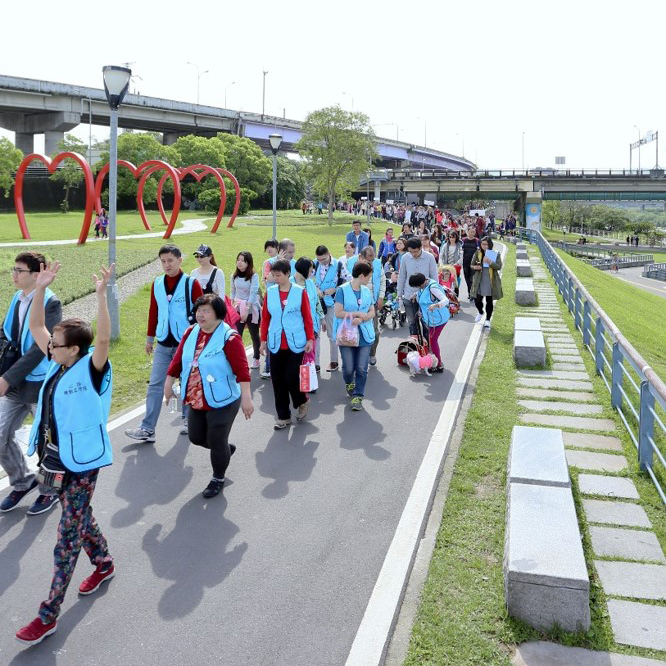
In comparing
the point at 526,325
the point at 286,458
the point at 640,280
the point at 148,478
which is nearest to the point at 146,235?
the point at 526,325

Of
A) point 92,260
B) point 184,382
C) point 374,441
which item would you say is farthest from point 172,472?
point 92,260

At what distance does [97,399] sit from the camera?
13.9 ft

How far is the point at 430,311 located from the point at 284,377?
10.1ft

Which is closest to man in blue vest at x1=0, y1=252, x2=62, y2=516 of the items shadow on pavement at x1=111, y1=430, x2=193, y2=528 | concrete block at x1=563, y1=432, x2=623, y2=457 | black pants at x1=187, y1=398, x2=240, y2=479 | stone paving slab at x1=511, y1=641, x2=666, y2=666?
shadow on pavement at x1=111, y1=430, x2=193, y2=528

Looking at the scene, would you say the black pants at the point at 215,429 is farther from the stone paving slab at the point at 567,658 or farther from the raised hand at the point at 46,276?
the stone paving slab at the point at 567,658

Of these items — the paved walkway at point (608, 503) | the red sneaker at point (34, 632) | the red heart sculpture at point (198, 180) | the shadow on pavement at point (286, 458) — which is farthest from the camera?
the red heart sculpture at point (198, 180)

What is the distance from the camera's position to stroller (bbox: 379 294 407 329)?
13.6m

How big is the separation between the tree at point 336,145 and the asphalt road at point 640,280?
20251 millimetres

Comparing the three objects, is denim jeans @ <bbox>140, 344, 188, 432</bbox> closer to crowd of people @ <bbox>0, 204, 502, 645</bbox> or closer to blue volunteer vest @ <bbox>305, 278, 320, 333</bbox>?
crowd of people @ <bbox>0, 204, 502, 645</bbox>

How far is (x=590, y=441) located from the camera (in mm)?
7207

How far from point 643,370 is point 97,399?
4800 millimetres

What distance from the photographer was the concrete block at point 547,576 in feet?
12.8

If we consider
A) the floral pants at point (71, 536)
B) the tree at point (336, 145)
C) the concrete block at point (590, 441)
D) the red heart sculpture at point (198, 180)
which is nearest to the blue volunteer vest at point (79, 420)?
the floral pants at point (71, 536)

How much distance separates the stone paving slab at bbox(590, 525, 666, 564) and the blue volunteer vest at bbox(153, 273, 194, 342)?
4100 millimetres
